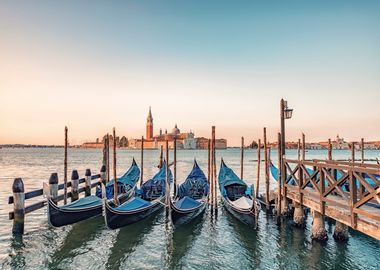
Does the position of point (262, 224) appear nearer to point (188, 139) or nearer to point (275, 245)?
point (275, 245)

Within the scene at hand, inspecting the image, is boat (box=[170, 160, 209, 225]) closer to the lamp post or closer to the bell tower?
the lamp post

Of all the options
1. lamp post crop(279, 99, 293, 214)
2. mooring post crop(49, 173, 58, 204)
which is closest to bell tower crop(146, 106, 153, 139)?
mooring post crop(49, 173, 58, 204)

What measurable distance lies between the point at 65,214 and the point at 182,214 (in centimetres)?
317

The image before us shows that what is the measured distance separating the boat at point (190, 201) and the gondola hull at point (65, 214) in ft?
8.12

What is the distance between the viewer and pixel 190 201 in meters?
9.94

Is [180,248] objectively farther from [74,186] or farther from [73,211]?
[74,186]

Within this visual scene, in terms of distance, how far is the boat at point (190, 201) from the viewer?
861 cm

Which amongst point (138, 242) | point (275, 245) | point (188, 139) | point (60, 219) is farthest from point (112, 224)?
point (188, 139)

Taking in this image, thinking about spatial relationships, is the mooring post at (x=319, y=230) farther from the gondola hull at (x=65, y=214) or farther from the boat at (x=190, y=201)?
the gondola hull at (x=65, y=214)

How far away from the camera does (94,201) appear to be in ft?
31.0

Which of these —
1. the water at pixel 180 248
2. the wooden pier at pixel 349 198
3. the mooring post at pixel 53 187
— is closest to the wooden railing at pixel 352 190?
the wooden pier at pixel 349 198

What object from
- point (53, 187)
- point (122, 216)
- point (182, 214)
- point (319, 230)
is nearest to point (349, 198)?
point (319, 230)

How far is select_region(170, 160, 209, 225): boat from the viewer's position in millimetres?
8609

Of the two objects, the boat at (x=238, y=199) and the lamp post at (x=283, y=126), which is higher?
the lamp post at (x=283, y=126)
